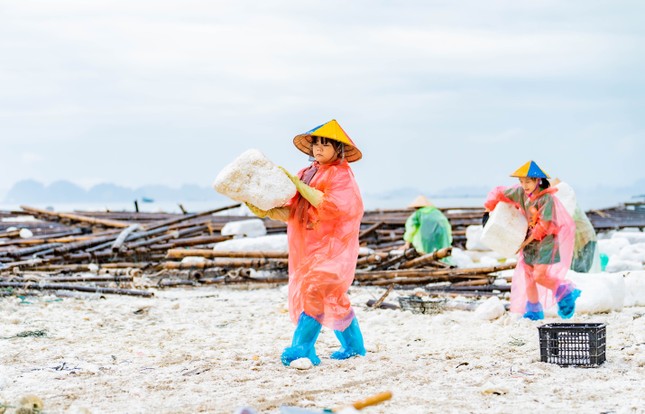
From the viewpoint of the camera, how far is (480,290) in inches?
421

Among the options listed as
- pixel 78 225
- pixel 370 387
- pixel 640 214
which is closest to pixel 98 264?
pixel 78 225

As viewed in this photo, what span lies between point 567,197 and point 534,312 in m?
2.44

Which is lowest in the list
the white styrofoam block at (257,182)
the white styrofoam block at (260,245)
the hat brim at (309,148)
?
the white styrofoam block at (260,245)

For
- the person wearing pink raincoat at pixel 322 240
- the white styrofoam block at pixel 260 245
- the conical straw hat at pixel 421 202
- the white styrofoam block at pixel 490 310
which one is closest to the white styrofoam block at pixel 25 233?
the white styrofoam block at pixel 260 245

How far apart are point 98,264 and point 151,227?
86.2 inches

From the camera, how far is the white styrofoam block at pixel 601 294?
8.95m

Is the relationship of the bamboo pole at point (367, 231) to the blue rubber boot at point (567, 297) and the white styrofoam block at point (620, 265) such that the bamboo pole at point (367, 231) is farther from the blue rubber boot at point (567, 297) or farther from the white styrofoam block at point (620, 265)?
the blue rubber boot at point (567, 297)

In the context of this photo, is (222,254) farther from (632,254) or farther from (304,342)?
(304,342)

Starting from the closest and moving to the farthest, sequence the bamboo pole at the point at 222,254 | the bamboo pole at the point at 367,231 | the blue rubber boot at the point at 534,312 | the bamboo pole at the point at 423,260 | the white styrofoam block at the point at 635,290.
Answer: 1. the blue rubber boot at the point at 534,312
2. the white styrofoam block at the point at 635,290
3. the bamboo pole at the point at 423,260
4. the bamboo pole at the point at 222,254
5. the bamboo pole at the point at 367,231

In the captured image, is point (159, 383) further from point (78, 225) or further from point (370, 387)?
point (78, 225)

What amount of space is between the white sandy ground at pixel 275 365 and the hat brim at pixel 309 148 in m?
1.49

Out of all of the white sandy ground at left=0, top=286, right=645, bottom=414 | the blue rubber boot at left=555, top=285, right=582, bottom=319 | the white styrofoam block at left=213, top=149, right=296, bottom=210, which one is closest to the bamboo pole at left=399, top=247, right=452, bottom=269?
the white sandy ground at left=0, top=286, right=645, bottom=414

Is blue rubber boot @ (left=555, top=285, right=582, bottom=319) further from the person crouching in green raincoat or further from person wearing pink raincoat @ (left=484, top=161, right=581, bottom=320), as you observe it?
the person crouching in green raincoat

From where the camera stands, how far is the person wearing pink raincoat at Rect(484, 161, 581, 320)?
8602mm
